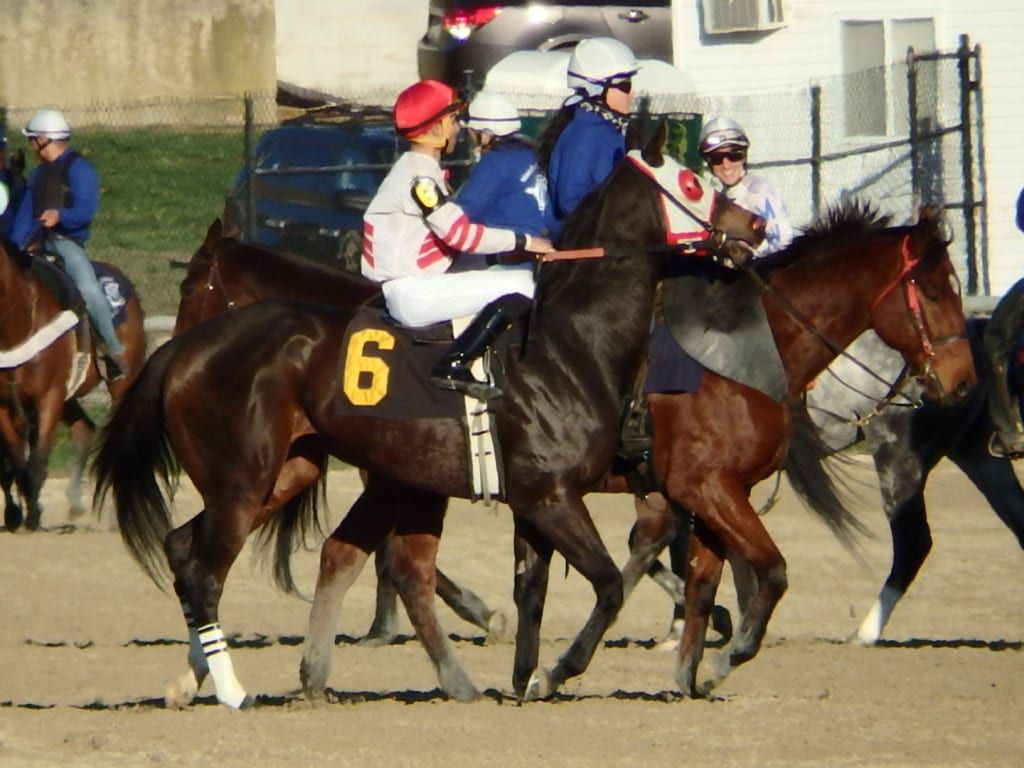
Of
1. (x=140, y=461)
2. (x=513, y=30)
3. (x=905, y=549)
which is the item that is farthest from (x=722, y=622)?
(x=513, y=30)

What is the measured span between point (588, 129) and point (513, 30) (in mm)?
13236

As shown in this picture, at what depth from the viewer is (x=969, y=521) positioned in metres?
14.0

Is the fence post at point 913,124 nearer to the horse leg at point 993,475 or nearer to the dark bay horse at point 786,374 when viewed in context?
the horse leg at point 993,475

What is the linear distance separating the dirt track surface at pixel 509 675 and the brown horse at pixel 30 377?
36 centimetres

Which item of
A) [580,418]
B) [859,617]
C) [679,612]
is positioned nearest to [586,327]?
[580,418]

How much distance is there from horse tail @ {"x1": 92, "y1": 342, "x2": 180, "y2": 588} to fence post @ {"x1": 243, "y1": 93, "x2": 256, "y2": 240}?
27.4 feet

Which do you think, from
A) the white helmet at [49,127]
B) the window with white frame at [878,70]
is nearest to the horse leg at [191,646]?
the white helmet at [49,127]

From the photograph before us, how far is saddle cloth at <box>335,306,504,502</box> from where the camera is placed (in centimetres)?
864

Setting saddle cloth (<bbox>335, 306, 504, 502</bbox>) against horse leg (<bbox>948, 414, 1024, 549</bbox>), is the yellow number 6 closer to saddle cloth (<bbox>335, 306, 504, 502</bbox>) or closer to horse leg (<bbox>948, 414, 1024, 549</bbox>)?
saddle cloth (<bbox>335, 306, 504, 502</bbox>)

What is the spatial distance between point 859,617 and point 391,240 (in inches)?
151

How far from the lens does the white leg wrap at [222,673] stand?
28.7 ft

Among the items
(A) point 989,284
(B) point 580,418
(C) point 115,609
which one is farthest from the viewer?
(A) point 989,284

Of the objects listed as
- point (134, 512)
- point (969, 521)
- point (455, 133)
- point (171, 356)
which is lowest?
point (969, 521)

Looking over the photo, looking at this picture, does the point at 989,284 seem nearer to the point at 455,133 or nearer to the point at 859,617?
the point at 859,617
